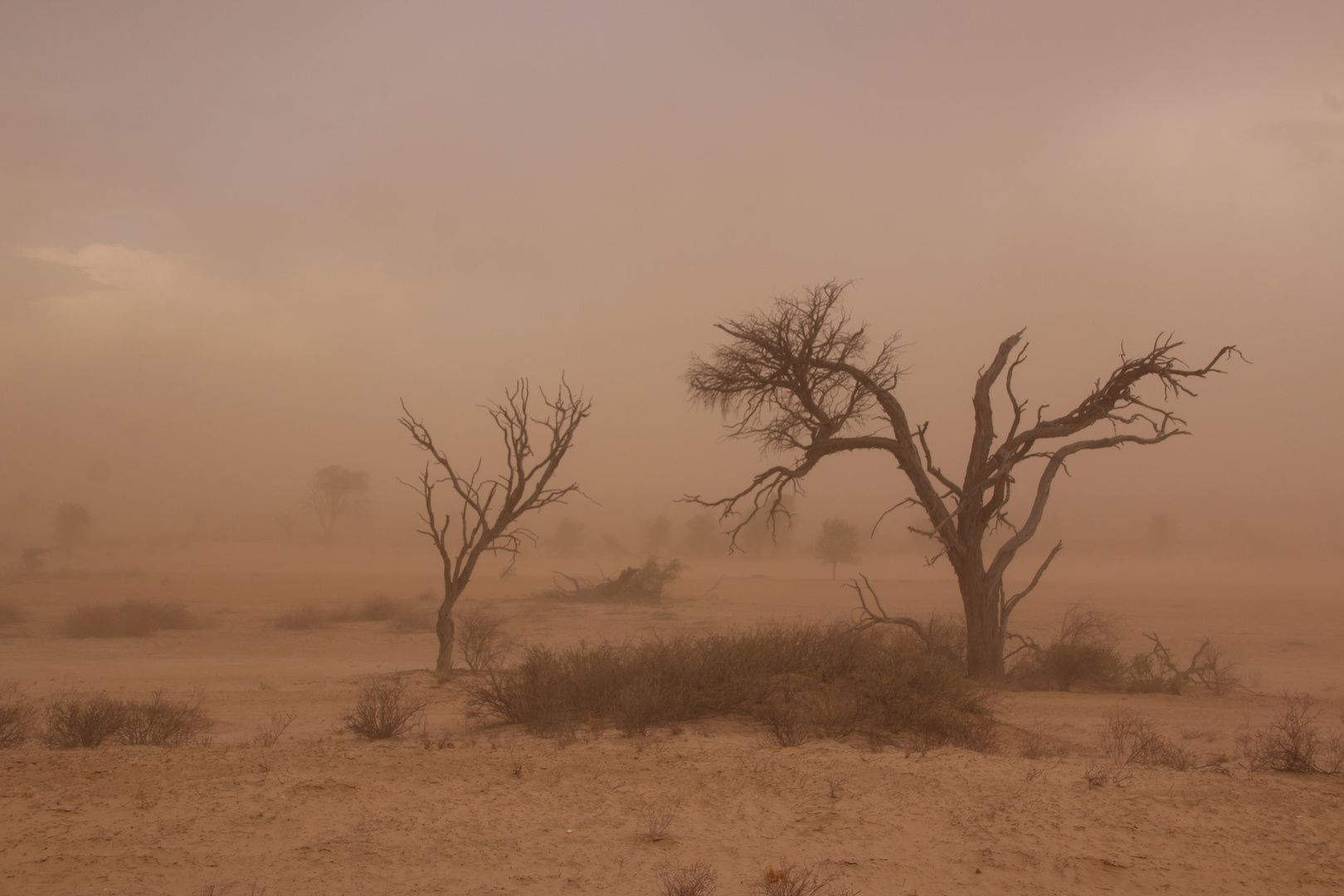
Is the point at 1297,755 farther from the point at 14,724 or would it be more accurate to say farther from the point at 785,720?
the point at 14,724

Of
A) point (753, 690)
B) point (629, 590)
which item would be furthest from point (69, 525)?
point (753, 690)

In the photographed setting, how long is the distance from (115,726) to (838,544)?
46.5 meters

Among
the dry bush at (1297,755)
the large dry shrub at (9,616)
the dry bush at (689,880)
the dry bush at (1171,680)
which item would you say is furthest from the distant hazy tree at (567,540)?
the dry bush at (689,880)

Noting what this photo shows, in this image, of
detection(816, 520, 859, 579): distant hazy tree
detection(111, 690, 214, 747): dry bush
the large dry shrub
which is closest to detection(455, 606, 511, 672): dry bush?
detection(111, 690, 214, 747): dry bush

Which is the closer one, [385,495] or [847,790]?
[847,790]

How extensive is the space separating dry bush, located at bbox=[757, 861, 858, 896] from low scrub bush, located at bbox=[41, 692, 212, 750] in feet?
17.9

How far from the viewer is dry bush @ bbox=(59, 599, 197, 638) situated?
20.5 meters

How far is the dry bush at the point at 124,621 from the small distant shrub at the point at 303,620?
2345mm

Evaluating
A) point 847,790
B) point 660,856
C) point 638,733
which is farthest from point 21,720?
point 847,790

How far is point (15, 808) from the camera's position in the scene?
479 cm

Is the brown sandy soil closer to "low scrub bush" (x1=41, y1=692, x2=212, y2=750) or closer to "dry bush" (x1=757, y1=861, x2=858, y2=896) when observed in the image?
"dry bush" (x1=757, y1=861, x2=858, y2=896)

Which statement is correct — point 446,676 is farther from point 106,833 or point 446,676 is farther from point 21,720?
point 106,833

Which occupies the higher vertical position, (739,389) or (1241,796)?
(739,389)

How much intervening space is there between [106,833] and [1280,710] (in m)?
12.6
